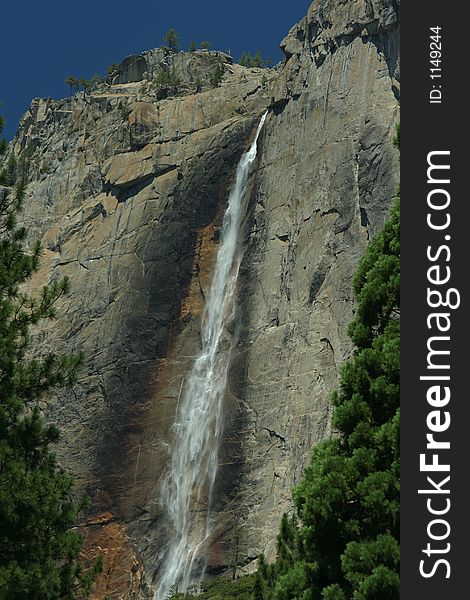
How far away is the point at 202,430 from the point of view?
55.6 metres

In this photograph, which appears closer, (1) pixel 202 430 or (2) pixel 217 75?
(1) pixel 202 430

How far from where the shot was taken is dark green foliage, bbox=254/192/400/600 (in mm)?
13266

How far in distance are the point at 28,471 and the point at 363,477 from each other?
735cm

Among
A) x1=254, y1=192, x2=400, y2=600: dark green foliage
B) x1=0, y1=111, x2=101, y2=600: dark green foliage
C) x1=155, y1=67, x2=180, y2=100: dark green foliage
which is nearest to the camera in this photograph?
x1=254, y1=192, x2=400, y2=600: dark green foliage

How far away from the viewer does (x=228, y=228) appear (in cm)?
6062

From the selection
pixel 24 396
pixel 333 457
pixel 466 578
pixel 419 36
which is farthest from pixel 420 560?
pixel 24 396

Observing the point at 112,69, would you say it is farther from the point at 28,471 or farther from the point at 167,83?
the point at 28,471

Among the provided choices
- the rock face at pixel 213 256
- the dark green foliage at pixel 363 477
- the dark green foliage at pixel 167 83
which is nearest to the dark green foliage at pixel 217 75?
the rock face at pixel 213 256

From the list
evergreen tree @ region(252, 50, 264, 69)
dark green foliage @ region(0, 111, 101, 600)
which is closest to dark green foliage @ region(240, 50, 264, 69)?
evergreen tree @ region(252, 50, 264, 69)

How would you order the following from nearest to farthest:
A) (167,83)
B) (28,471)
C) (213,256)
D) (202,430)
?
(28,471), (202,430), (213,256), (167,83)

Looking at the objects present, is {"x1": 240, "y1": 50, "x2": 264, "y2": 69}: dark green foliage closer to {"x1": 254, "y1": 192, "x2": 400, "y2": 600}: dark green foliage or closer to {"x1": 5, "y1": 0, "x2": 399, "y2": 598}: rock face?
{"x1": 5, "y1": 0, "x2": 399, "y2": 598}: rock face

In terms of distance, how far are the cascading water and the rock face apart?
728 millimetres

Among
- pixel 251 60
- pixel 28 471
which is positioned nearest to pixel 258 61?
pixel 251 60

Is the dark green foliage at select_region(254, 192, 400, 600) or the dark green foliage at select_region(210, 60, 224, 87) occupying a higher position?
the dark green foliage at select_region(210, 60, 224, 87)
